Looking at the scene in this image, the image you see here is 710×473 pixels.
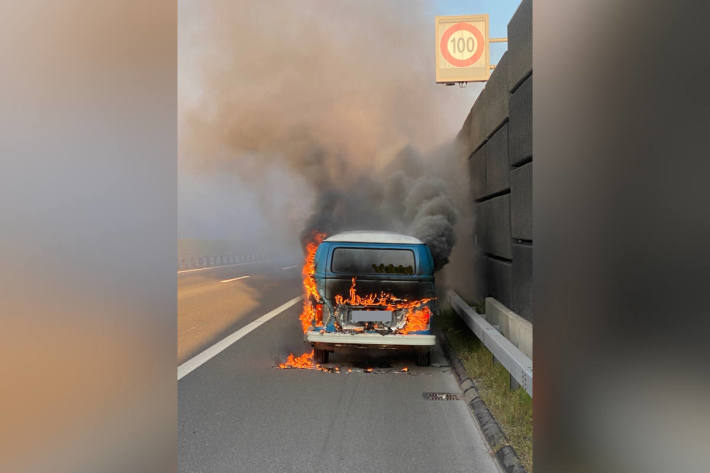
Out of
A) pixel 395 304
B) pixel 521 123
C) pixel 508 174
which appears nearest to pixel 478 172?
pixel 508 174

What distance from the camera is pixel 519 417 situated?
479 cm

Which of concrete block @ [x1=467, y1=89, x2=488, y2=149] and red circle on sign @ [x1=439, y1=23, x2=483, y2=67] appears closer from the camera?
concrete block @ [x1=467, y1=89, x2=488, y2=149]

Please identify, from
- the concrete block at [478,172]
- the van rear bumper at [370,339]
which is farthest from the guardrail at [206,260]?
the van rear bumper at [370,339]

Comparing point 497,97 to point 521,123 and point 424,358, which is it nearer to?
point 521,123

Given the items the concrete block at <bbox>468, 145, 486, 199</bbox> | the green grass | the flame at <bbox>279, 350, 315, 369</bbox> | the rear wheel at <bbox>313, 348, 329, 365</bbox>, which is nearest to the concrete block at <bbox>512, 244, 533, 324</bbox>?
the green grass

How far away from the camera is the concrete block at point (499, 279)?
806 cm

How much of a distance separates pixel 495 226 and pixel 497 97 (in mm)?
2136

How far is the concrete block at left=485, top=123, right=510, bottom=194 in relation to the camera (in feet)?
26.8

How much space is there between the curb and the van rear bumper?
619mm

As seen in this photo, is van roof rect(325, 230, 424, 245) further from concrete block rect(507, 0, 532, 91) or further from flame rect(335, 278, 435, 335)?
concrete block rect(507, 0, 532, 91)

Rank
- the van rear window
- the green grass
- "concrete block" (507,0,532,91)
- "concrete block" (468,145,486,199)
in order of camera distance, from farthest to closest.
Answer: "concrete block" (468,145,486,199) → the van rear window → "concrete block" (507,0,532,91) → the green grass

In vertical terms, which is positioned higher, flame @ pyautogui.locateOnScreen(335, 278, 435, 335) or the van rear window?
the van rear window
